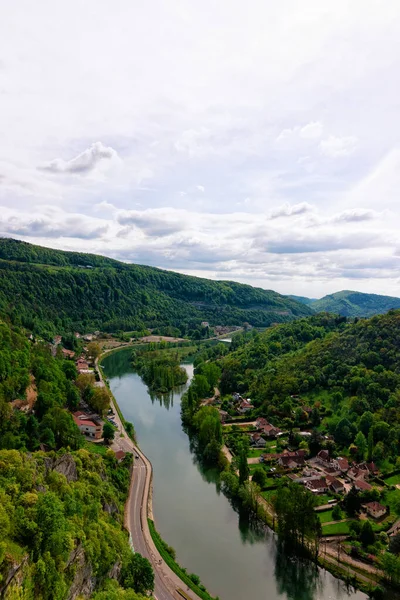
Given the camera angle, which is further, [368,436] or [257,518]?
[368,436]

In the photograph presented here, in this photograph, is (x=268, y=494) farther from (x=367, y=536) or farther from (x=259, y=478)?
(x=367, y=536)

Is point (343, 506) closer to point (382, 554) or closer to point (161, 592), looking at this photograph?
point (382, 554)

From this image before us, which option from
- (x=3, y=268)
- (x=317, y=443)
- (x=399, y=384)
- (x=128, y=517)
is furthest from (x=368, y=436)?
(x=3, y=268)

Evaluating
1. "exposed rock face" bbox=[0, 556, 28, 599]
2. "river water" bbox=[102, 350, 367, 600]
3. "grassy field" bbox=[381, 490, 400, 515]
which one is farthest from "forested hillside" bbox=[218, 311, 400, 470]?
"exposed rock face" bbox=[0, 556, 28, 599]

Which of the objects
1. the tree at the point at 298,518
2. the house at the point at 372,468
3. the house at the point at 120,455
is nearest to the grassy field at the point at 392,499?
the house at the point at 372,468

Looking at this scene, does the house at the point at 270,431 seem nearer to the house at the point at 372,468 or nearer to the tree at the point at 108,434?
the house at the point at 372,468
